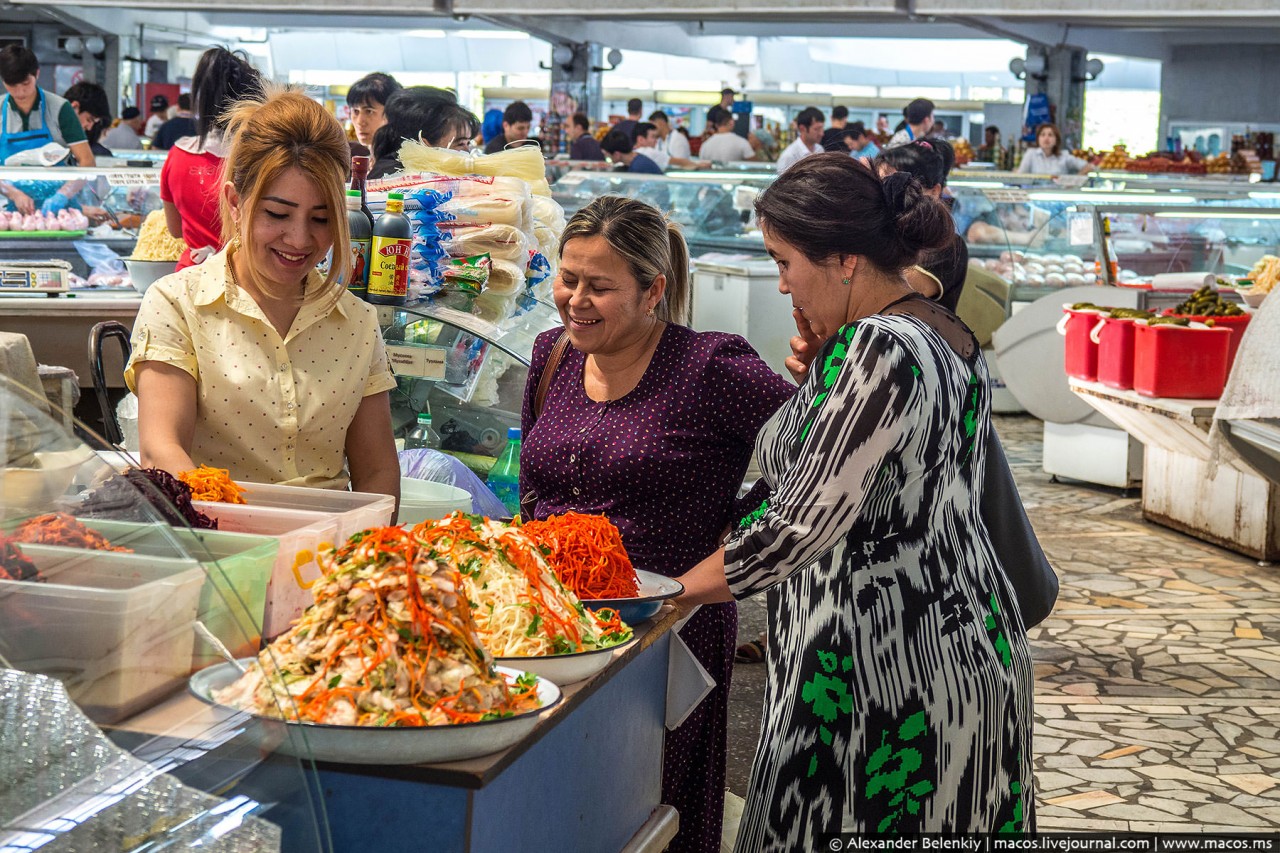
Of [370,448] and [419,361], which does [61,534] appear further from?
[419,361]

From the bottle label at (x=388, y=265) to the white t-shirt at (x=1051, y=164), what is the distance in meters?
11.5

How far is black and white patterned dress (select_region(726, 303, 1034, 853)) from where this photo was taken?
2059 mm

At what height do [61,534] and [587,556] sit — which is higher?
[61,534]

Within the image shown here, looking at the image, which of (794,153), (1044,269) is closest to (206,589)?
(1044,269)

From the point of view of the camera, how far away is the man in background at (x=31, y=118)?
276 inches

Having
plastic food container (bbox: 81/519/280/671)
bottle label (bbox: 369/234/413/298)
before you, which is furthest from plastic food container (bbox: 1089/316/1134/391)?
plastic food container (bbox: 81/519/280/671)

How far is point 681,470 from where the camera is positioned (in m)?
2.70

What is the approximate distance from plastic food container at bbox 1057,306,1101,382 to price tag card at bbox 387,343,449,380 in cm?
407

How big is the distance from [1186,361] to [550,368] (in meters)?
4.15

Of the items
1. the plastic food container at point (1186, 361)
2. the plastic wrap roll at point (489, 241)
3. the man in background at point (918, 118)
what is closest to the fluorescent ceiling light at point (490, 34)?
the man in background at point (918, 118)

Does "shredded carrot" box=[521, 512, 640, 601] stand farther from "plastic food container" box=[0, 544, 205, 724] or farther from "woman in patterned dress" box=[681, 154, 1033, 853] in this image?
"plastic food container" box=[0, 544, 205, 724]

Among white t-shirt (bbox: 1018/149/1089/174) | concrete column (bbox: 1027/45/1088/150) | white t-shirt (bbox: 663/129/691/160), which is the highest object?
concrete column (bbox: 1027/45/1088/150)

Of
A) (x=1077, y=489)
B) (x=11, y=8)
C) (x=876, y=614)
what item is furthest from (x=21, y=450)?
(x=11, y=8)

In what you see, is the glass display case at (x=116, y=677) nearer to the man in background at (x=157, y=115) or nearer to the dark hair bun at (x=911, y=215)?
the dark hair bun at (x=911, y=215)
